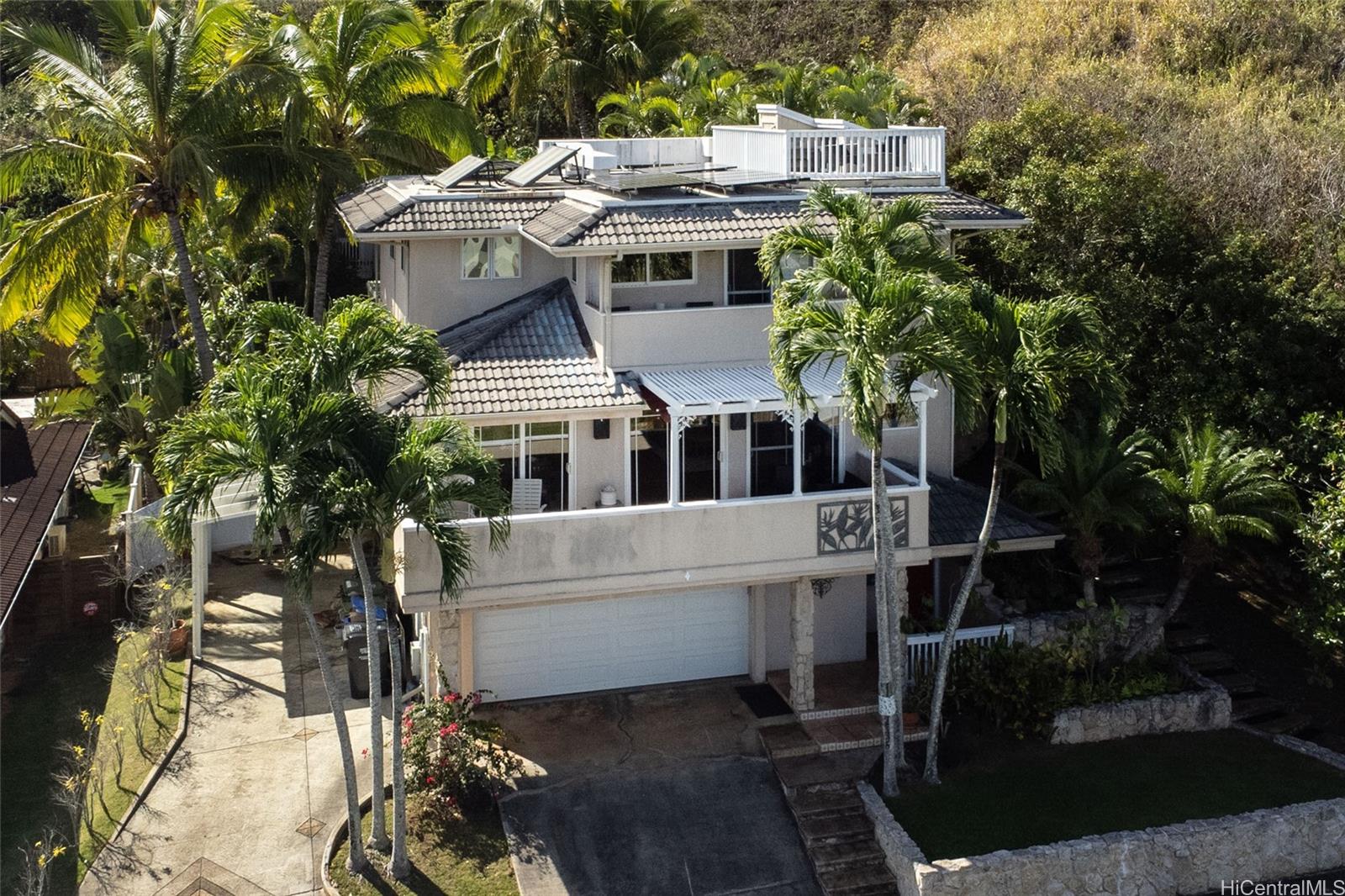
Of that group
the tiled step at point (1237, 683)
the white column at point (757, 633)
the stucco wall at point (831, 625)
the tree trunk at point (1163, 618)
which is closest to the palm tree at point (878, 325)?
the stucco wall at point (831, 625)

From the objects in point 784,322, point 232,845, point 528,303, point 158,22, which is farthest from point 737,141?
point 232,845

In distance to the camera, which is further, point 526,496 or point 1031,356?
point 526,496

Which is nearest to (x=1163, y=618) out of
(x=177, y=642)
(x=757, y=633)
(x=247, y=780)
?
(x=757, y=633)

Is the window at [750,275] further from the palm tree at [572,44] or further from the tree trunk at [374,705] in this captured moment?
the palm tree at [572,44]

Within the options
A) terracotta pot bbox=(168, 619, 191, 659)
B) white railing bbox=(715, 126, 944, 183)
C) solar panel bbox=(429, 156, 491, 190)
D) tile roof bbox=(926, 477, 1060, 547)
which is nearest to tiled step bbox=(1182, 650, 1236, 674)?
tile roof bbox=(926, 477, 1060, 547)

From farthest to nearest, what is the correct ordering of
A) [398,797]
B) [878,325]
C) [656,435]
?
1. [656,435]
2. [398,797]
3. [878,325]

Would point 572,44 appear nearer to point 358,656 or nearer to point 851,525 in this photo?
point 358,656
